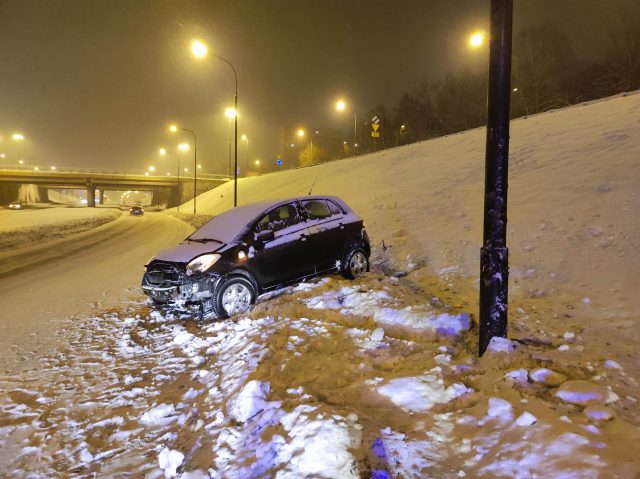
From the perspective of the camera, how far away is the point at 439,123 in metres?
59.8

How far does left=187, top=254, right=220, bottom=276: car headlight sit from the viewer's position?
20.1ft

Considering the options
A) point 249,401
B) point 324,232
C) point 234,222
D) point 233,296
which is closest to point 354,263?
point 324,232

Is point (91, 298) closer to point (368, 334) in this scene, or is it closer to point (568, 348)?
point (368, 334)

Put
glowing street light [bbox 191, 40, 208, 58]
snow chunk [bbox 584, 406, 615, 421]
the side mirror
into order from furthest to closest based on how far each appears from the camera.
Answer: glowing street light [bbox 191, 40, 208, 58] → the side mirror → snow chunk [bbox 584, 406, 615, 421]

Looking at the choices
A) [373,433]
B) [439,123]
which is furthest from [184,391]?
[439,123]

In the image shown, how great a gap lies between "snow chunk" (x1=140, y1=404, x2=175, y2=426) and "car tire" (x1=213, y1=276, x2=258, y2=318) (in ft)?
7.71

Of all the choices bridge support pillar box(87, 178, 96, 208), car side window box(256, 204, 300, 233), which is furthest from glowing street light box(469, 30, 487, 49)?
bridge support pillar box(87, 178, 96, 208)

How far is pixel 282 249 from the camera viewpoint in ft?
22.7

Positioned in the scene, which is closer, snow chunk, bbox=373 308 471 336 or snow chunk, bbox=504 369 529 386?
snow chunk, bbox=504 369 529 386

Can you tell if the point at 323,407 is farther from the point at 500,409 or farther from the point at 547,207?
the point at 547,207

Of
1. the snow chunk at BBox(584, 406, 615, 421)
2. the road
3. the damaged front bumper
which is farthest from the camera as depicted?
the damaged front bumper

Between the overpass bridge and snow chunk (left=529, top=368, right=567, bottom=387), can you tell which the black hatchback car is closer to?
snow chunk (left=529, top=368, right=567, bottom=387)

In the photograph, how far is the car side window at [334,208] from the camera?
807 centimetres

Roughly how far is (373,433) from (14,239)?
21792mm
